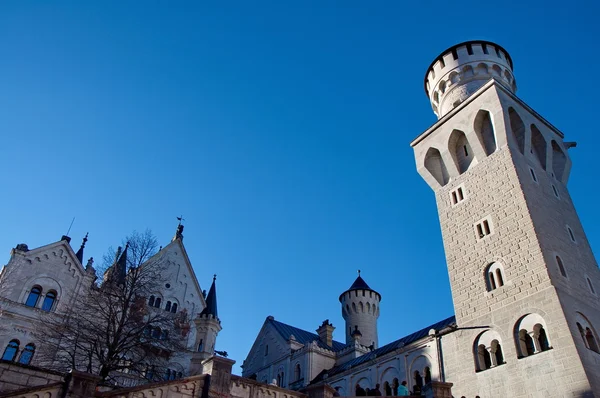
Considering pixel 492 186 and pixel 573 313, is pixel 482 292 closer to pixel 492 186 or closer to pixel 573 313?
pixel 573 313

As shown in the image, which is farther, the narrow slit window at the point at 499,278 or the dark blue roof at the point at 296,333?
the dark blue roof at the point at 296,333

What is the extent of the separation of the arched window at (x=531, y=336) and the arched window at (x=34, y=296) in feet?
88.7

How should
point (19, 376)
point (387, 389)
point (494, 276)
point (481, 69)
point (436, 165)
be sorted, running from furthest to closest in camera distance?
point (481, 69), point (436, 165), point (387, 389), point (494, 276), point (19, 376)

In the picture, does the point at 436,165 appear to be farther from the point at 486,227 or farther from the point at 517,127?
the point at 486,227

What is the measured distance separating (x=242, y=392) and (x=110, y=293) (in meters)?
11.5

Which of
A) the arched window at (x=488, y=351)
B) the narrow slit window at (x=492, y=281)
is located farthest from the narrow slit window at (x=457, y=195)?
the arched window at (x=488, y=351)

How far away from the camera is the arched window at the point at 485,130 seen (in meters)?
25.8

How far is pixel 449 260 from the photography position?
81.5 ft

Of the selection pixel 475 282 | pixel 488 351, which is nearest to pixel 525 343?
pixel 488 351

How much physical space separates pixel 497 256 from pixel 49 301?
2650cm

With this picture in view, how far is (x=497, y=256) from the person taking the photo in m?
21.8

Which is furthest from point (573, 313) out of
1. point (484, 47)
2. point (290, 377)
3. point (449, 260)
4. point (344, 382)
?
point (290, 377)

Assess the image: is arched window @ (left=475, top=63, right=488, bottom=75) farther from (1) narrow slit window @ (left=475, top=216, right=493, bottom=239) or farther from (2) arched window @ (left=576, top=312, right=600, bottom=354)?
(2) arched window @ (left=576, top=312, right=600, bottom=354)

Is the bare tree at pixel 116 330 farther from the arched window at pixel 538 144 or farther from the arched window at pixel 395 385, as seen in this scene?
the arched window at pixel 538 144
